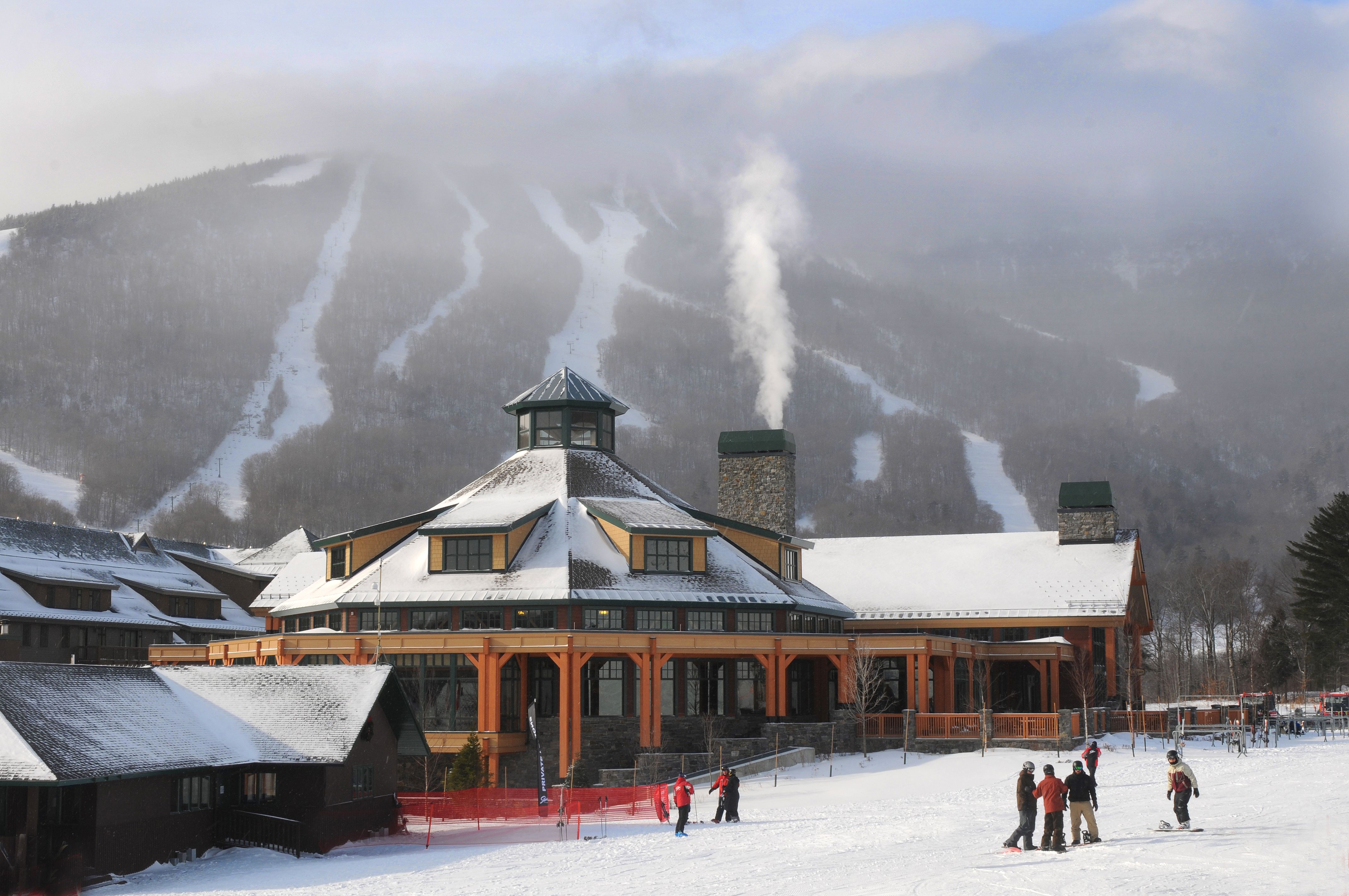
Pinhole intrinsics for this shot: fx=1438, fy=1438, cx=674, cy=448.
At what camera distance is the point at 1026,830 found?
2711 centimetres

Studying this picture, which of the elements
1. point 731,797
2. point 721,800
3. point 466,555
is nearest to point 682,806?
point 731,797

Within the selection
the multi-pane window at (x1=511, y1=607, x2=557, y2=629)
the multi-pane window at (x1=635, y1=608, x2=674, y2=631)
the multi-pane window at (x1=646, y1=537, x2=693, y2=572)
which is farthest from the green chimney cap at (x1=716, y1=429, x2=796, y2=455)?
the multi-pane window at (x1=511, y1=607, x2=557, y2=629)

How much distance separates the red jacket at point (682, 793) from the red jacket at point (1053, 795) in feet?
31.0

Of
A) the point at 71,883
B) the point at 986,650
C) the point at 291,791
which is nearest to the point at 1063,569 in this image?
the point at 986,650

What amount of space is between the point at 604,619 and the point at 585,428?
14.6m

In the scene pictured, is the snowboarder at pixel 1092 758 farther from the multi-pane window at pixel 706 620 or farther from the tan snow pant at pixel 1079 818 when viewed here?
the multi-pane window at pixel 706 620

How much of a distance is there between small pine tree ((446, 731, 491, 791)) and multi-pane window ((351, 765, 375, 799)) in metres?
7.60

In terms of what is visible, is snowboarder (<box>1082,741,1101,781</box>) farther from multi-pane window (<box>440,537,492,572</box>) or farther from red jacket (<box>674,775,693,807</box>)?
multi-pane window (<box>440,537,492,572</box>)

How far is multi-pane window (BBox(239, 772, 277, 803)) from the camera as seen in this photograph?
34438mm

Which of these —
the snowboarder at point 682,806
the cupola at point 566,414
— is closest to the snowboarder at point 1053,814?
the snowboarder at point 682,806

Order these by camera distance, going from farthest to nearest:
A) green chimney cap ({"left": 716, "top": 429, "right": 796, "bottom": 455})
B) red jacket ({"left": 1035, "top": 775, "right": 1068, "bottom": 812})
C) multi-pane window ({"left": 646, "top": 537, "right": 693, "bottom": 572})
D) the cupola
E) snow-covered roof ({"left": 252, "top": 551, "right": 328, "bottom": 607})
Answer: snow-covered roof ({"left": 252, "top": 551, "right": 328, "bottom": 607}), green chimney cap ({"left": 716, "top": 429, "right": 796, "bottom": 455}), the cupola, multi-pane window ({"left": 646, "top": 537, "right": 693, "bottom": 572}), red jacket ({"left": 1035, "top": 775, "right": 1068, "bottom": 812})

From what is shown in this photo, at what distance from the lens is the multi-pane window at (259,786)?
1356 inches

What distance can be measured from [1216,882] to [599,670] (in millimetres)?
33075

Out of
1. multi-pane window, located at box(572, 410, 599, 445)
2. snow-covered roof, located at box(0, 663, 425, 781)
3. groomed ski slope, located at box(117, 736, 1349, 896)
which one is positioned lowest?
groomed ski slope, located at box(117, 736, 1349, 896)
